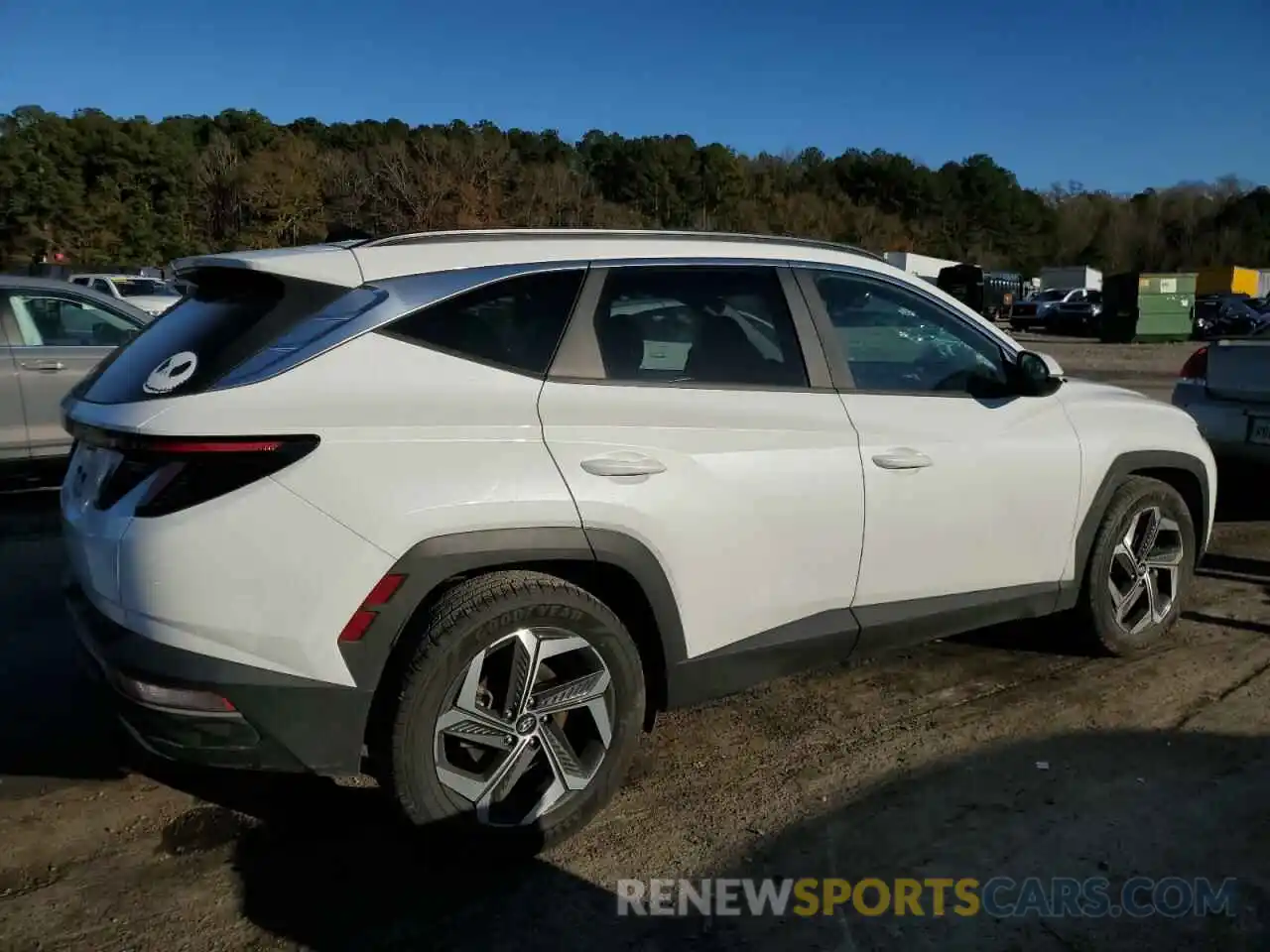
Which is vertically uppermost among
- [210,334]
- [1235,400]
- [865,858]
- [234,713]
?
[210,334]

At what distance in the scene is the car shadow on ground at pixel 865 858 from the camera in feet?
8.63

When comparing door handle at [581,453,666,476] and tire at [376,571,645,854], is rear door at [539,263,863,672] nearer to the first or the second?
door handle at [581,453,666,476]

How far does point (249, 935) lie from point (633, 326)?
6.65 feet

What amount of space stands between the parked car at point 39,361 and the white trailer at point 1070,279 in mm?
67588

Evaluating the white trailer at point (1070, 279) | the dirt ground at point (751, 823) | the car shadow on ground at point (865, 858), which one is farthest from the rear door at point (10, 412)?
the white trailer at point (1070, 279)

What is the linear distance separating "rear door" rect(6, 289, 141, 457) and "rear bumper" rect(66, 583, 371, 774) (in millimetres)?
5448

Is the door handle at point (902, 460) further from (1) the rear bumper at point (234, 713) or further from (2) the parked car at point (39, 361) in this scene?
(2) the parked car at point (39, 361)

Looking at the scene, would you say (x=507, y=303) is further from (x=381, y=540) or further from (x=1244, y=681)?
(x=1244, y=681)

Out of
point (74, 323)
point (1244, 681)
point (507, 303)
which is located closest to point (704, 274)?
point (507, 303)

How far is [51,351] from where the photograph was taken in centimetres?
764

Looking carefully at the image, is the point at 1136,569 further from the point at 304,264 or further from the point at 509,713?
the point at 304,264

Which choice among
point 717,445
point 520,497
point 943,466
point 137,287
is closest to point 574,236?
point 717,445

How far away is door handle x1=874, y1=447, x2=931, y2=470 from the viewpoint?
3.45 m

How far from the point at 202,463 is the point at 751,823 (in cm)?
195
